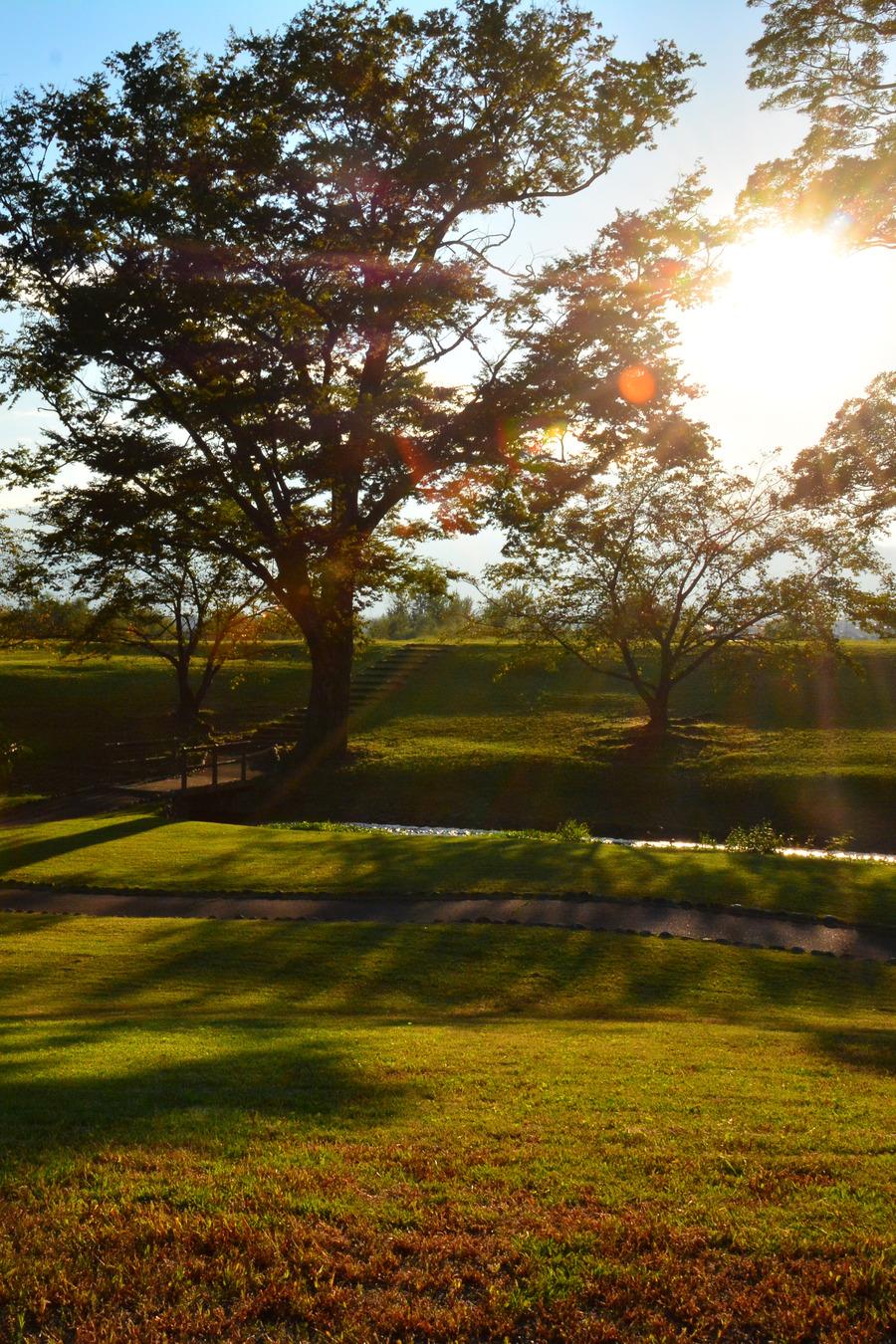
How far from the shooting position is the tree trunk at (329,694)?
30.6m

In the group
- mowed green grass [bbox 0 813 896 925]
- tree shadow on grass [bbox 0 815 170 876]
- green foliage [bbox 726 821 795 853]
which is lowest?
green foliage [bbox 726 821 795 853]

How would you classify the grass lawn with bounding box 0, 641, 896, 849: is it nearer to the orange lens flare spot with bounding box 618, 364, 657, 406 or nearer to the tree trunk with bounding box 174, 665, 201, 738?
the tree trunk with bounding box 174, 665, 201, 738

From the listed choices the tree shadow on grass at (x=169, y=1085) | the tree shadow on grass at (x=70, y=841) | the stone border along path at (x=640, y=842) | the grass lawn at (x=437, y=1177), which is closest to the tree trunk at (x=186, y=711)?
the stone border along path at (x=640, y=842)

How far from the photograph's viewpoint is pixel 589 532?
31.0 meters

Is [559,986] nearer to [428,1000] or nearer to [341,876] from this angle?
[428,1000]

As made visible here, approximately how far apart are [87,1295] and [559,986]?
8236 mm

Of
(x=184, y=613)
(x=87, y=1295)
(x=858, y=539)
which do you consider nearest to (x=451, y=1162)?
(x=87, y=1295)

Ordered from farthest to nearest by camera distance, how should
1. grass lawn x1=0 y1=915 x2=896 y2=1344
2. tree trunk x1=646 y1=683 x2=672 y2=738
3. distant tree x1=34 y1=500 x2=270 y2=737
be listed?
tree trunk x1=646 y1=683 x2=672 y2=738
distant tree x1=34 y1=500 x2=270 y2=737
grass lawn x1=0 y1=915 x2=896 y2=1344

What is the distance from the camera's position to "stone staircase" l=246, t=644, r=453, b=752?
35.8 meters

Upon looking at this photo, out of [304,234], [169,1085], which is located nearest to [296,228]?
[304,234]

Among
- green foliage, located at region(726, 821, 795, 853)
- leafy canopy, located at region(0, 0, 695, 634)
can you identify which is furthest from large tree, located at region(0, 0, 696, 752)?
green foliage, located at region(726, 821, 795, 853)

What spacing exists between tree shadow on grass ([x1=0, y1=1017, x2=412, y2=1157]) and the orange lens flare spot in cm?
1831

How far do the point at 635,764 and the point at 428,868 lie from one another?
47.3 feet

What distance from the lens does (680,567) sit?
3119 cm
